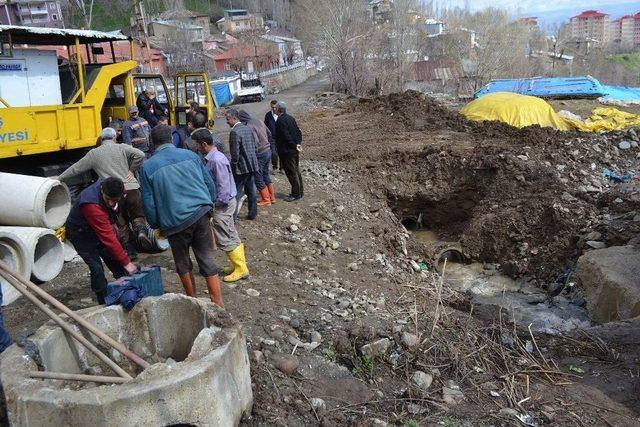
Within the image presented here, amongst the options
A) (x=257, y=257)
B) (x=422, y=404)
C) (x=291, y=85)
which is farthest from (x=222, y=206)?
(x=291, y=85)

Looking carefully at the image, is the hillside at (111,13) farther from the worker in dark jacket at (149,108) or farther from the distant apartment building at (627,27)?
the distant apartment building at (627,27)

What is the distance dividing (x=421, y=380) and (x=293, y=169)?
5.10 metres

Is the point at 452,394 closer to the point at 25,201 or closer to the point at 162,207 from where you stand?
the point at 162,207

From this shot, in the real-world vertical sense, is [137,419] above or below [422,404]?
above

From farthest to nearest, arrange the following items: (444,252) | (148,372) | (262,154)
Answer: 1. (444,252)
2. (262,154)
3. (148,372)

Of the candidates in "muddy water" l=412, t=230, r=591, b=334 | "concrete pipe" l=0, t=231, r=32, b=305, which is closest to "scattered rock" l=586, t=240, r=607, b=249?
"muddy water" l=412, t=230, r=591, b=334

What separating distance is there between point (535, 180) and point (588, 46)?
64733mm

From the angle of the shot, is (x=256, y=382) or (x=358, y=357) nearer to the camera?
(x=256, y=382)

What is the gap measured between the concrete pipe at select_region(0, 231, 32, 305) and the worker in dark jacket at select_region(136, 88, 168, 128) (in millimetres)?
5529

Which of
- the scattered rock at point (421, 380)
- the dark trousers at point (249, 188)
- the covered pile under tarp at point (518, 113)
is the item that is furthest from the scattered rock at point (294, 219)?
the covered pile under tarp at point (518, 113)

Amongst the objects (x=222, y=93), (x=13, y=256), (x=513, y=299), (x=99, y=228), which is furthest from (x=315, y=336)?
(x=222, y=93)

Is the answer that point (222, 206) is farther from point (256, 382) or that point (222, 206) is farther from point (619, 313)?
point (619, 313)

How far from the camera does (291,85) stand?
153 feet

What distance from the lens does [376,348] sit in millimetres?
4539
